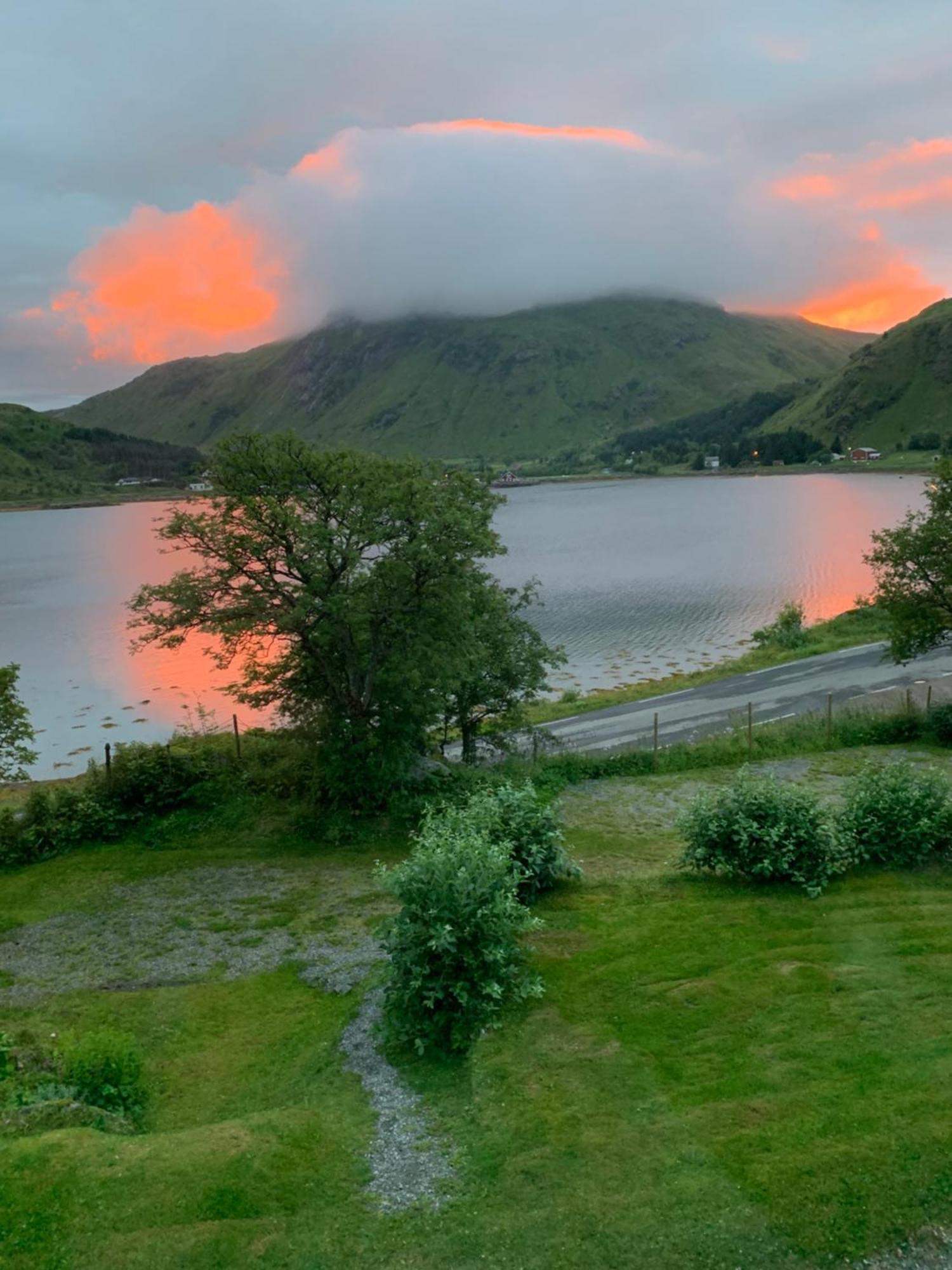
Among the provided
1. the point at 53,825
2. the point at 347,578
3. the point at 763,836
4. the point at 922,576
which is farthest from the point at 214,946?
the point at 922,576

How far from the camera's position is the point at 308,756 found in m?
25.7

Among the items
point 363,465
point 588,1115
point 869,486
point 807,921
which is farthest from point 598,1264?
point 869,486

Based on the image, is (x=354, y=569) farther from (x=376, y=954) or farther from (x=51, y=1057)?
(x=51, y=1057)

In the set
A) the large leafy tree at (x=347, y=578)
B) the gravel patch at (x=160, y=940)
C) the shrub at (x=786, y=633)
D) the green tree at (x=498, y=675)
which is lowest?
the gravel patch at (x=160, y=940)

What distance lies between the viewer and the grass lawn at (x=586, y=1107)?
834 centimetres

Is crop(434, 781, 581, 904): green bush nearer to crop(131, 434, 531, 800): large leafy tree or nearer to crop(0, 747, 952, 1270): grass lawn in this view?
crop(0, 747, 952, 1270): grass lawn

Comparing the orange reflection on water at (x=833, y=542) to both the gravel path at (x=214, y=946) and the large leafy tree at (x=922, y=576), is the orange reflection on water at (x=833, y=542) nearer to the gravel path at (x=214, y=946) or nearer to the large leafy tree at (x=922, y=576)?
the large leafy tree at (x=922, y=576)

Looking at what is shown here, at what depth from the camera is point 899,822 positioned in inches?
675

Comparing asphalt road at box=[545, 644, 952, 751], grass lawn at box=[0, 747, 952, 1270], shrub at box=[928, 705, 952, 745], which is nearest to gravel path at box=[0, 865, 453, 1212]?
grass lawn at box=[0, 747, 952, 1270]

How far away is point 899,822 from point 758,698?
24849 mm

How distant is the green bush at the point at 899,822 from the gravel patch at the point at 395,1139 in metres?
9.80

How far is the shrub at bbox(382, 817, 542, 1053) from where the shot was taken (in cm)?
1235

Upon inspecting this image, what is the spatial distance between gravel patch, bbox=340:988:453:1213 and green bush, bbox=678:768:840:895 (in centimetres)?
764

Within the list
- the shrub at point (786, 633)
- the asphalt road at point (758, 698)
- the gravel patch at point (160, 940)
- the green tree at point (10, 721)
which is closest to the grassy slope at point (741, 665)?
the shrub at point (786, 633)
